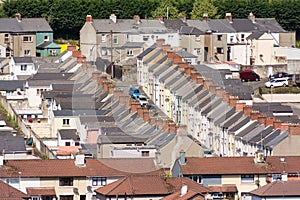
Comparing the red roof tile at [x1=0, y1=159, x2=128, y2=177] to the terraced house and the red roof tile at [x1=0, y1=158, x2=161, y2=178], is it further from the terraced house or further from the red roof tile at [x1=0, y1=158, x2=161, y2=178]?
the terraced house

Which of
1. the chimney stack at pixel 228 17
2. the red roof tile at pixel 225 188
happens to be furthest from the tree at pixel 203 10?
the red roof tile at pixel 225 188

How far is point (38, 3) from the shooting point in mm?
100812

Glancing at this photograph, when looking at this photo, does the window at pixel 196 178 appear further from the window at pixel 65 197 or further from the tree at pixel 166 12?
the tree at pixel 166 12

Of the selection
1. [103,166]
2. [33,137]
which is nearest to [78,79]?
[33,137]

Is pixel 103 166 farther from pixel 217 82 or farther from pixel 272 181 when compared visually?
pixel 217 82

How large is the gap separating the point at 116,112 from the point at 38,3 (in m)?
31.6

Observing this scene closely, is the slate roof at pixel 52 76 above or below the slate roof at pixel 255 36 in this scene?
below

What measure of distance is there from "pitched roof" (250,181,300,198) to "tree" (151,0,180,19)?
155 ft

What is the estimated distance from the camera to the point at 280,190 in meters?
50.3

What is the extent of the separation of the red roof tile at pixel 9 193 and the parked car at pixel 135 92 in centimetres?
2434

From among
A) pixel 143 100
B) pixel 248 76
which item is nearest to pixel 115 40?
pixel 248 76

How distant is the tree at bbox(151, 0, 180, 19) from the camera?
9869 cm

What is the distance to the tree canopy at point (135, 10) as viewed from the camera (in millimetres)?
99000

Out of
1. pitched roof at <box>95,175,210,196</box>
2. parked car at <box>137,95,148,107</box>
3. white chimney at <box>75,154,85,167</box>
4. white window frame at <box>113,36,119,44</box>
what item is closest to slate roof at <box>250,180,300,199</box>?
pitched roof at <box>95,175,210,196</box>
